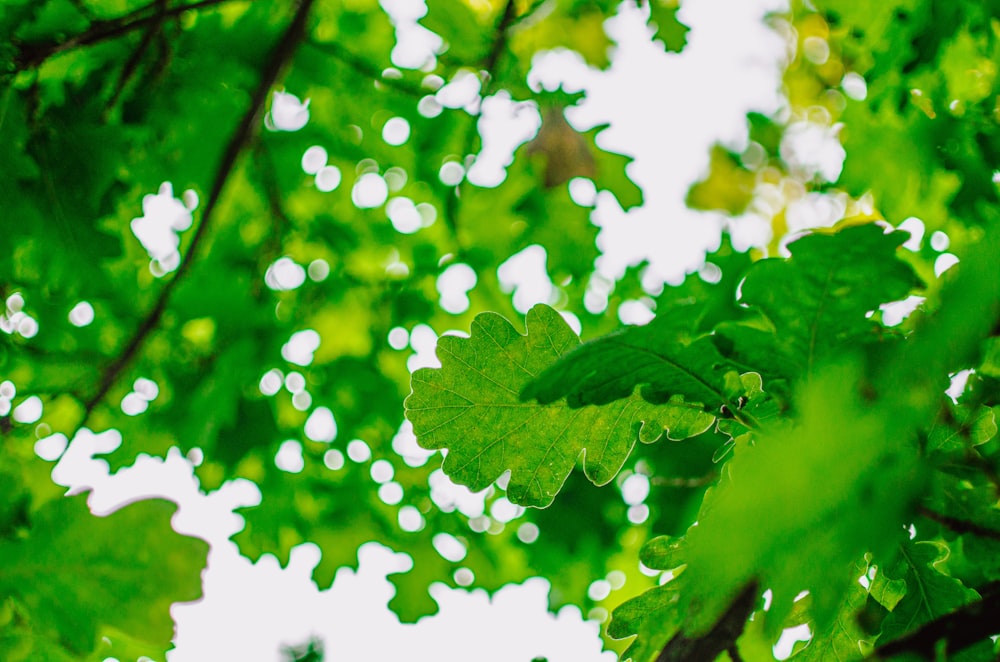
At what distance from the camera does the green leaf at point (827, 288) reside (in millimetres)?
777

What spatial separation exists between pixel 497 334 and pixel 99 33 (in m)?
1.43

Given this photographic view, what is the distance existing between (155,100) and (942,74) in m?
2.30

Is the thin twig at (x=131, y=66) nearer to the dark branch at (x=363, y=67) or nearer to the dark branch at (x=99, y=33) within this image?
the dark branch at (x=99, y=33)

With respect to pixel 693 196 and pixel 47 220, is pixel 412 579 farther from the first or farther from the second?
pixel 693 196

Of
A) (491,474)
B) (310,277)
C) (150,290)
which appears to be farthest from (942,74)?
(150,290)

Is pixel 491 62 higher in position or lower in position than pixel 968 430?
lower

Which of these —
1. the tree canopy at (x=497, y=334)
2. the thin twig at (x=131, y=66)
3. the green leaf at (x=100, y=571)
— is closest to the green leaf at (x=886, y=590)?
the tree canopy at (x=497, y=334)

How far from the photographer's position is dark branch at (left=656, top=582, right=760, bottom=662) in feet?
2.60

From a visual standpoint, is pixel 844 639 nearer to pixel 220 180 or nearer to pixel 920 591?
pixel 920 591

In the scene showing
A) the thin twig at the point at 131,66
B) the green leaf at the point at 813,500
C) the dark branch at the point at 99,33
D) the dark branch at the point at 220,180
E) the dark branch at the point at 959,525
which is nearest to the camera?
the green leaf at the point at 813,500

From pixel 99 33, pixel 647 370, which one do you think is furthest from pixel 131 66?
A: pixel 647 370

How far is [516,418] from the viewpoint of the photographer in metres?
0.97

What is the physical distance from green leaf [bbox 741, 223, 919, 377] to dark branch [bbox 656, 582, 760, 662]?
26 centimetres

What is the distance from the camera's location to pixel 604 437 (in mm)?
995
